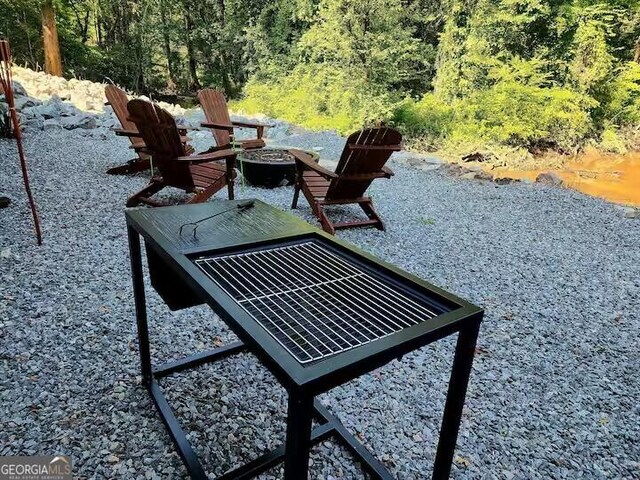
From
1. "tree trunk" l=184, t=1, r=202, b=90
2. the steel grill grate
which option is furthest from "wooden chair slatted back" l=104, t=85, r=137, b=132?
"tree trunk" l=184, t=1, r=202, b=90

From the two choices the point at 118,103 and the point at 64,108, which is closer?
the point at 118,103

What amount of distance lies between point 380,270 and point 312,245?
261mm

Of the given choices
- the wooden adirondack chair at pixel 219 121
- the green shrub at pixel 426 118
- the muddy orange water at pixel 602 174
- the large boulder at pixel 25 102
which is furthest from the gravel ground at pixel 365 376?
the green shrub at pixel 426 118

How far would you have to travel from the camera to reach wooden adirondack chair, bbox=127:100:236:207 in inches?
123

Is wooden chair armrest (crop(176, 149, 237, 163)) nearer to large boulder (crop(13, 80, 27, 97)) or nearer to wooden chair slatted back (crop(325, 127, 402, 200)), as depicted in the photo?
wooden chair slatted back (crop(325, 127, 402, 200))

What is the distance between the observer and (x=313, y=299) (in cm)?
102

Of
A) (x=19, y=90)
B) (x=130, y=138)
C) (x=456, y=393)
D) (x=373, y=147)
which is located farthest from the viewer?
(x=19, y=90)

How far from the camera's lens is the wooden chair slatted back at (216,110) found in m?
5.10

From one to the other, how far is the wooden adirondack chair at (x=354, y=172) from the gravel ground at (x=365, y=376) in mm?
288

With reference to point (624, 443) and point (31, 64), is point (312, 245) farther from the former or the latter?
point (31, 64)

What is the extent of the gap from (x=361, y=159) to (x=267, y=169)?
4.76ft

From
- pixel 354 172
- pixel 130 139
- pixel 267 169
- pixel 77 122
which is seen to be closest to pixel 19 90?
pixel 77 122

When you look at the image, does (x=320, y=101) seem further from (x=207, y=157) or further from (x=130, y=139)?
(x=207, y=157)

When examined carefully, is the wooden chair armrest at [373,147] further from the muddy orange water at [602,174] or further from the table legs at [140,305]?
the muddy orange water at [602,174]
